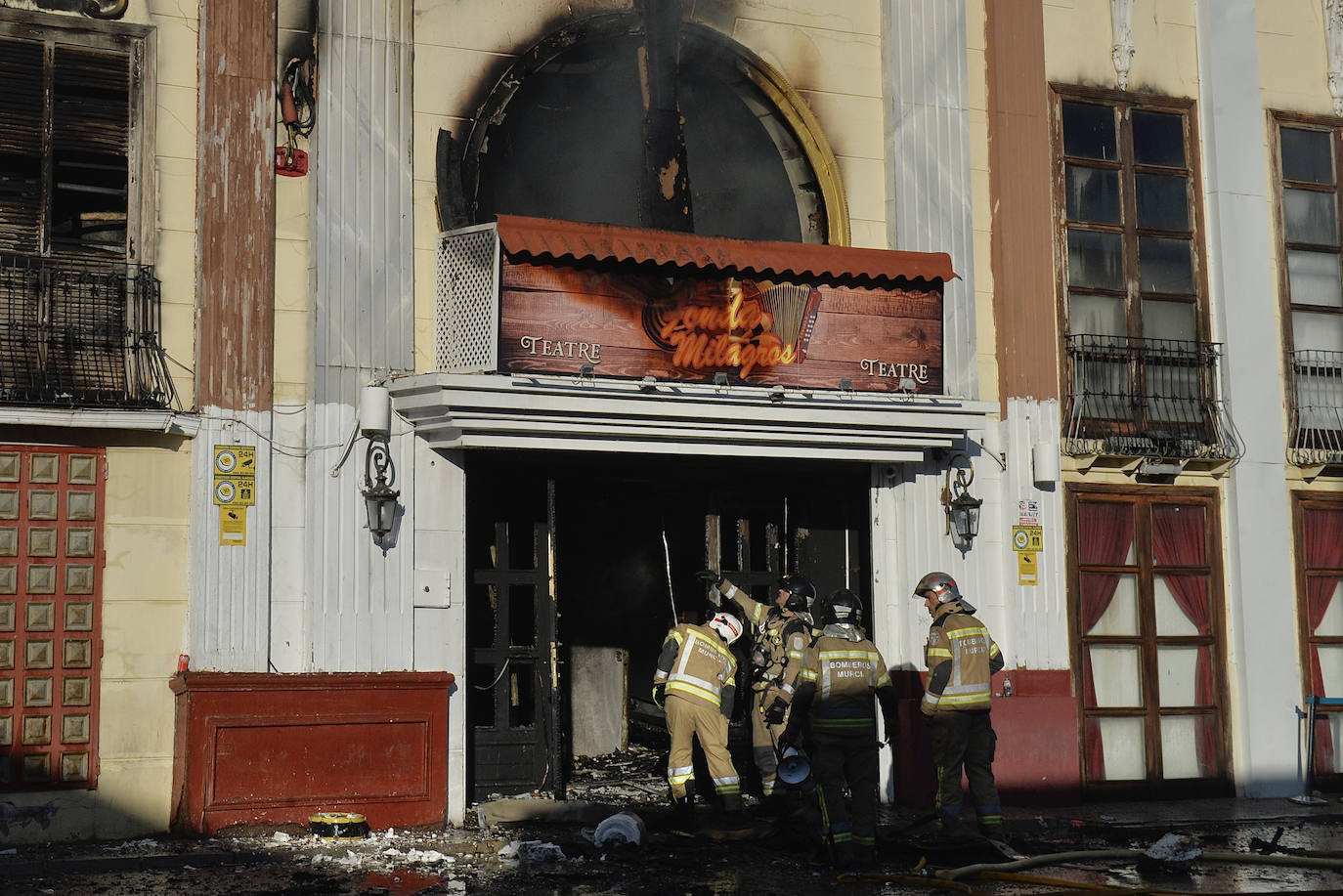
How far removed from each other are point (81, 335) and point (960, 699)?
746 centimetres

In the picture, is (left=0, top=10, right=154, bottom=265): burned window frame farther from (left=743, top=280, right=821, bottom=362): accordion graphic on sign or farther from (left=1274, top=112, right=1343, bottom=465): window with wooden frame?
(left=1274, top=112, right=1343, bottom=465): window with wooden frame

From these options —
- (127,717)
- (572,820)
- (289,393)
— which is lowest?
(572,820)

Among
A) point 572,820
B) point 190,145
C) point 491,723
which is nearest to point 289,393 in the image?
point 190,145

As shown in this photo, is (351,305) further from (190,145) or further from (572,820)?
(572,820)

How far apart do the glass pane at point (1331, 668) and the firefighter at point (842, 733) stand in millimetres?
6839

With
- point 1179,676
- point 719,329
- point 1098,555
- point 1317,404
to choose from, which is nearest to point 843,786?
point 719,329

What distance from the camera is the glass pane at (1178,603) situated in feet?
51.5

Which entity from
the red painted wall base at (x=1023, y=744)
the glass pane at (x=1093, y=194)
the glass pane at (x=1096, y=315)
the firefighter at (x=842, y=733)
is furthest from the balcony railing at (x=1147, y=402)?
the firefighter at (x=842, y=733)

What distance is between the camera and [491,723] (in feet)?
44.9

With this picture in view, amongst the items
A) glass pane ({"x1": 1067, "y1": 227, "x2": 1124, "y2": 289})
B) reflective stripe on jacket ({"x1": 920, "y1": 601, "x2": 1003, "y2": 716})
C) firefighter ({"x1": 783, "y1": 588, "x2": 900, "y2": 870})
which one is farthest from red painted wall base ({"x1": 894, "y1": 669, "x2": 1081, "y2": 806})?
glass pane ({"x1": 1067, "y1": 227, "x2": 1124, "y2": 289})

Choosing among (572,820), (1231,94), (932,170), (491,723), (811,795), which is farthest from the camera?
(1231,94)

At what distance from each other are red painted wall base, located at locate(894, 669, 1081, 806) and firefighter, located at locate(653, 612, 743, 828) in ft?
8.09

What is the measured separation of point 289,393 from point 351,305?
90 cm

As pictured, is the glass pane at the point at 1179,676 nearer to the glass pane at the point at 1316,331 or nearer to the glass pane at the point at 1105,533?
the glass pane at the point at 1105,533
